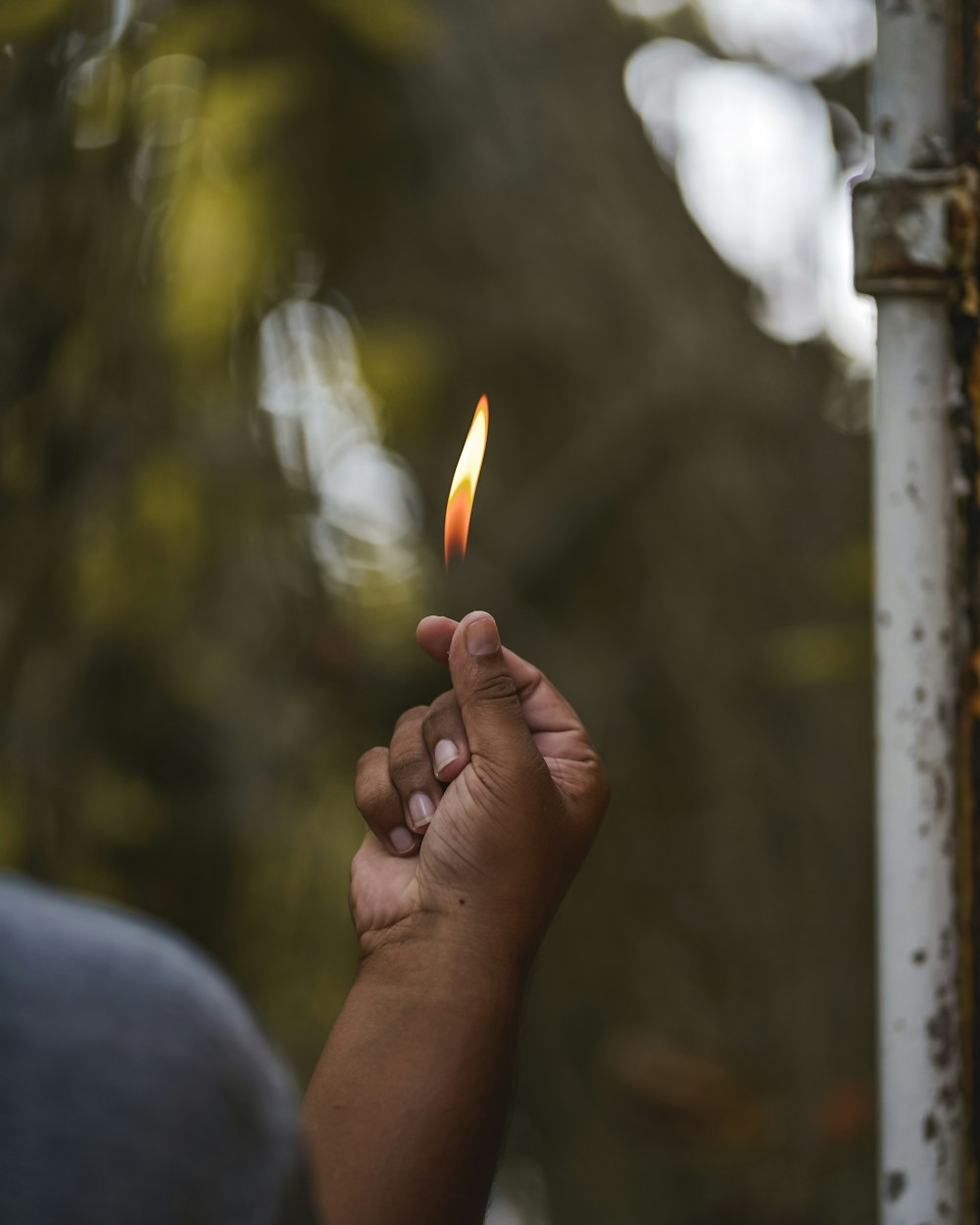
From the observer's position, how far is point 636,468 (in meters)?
2.28

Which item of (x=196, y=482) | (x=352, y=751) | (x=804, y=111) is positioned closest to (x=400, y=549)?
(x=352, y=751)

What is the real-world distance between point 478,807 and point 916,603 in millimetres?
299

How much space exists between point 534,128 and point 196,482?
95 cm

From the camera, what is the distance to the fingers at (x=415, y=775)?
684mm

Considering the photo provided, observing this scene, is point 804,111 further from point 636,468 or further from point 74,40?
point 74,40

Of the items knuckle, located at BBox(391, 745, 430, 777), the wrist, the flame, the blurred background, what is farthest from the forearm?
the blurred background

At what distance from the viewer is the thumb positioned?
24.9 inches

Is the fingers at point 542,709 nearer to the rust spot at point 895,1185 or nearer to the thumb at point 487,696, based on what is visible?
the thumb at point 487,696

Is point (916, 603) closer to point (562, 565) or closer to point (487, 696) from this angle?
point (487, 696)

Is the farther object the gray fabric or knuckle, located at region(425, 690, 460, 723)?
knuckle, located at region(425, 690, 460, 723)

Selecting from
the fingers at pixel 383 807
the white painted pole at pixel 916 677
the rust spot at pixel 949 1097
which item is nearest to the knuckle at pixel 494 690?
the fingers at pixel 383 807

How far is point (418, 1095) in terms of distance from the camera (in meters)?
0.57

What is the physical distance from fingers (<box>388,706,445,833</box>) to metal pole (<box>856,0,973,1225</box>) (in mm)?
280

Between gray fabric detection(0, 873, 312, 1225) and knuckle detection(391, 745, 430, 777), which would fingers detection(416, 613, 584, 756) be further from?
gray fabric detection(0, 873, 312, 1225)
